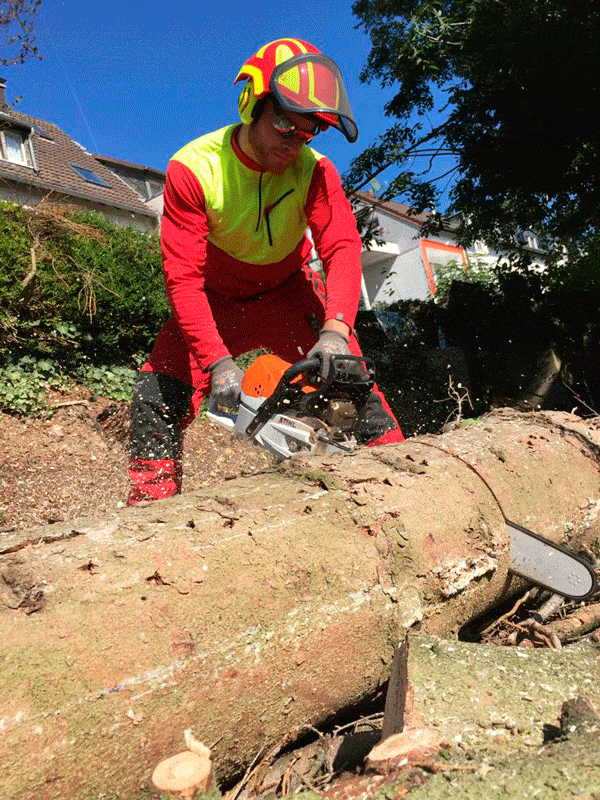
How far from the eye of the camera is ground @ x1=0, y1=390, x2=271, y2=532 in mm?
4711

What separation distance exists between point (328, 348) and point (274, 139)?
851 millimetres

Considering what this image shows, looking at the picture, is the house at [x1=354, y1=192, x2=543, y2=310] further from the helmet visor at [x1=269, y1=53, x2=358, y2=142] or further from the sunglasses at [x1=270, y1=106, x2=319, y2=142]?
the helmet visor at [x1=269, y1=53, x2=358, y2=142]

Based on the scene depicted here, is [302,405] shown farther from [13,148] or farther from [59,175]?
[13,148]

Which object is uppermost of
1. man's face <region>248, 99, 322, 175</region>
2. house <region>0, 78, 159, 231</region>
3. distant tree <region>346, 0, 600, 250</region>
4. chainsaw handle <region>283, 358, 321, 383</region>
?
house <region>0, 78, 159, 231</region>

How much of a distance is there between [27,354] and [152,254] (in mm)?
1879

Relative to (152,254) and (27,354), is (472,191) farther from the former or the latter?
(27,354)

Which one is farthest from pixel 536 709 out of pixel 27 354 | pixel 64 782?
pixel 27 354

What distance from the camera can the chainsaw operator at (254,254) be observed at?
2.26 m

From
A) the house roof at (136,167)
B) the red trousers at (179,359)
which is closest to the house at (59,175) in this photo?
the house roof at (136,167)

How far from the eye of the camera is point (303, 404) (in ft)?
7.25

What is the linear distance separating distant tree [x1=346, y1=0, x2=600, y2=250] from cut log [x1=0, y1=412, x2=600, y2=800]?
15.1 feet

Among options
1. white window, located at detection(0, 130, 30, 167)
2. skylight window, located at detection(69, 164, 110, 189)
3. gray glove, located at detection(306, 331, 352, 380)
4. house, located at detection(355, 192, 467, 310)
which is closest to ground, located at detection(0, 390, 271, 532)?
gray glove, located at detection(306, 331, 352, 380)

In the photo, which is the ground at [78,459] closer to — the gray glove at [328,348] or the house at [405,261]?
the gray glove at [328,348]

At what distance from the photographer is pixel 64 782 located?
3.55 feet
